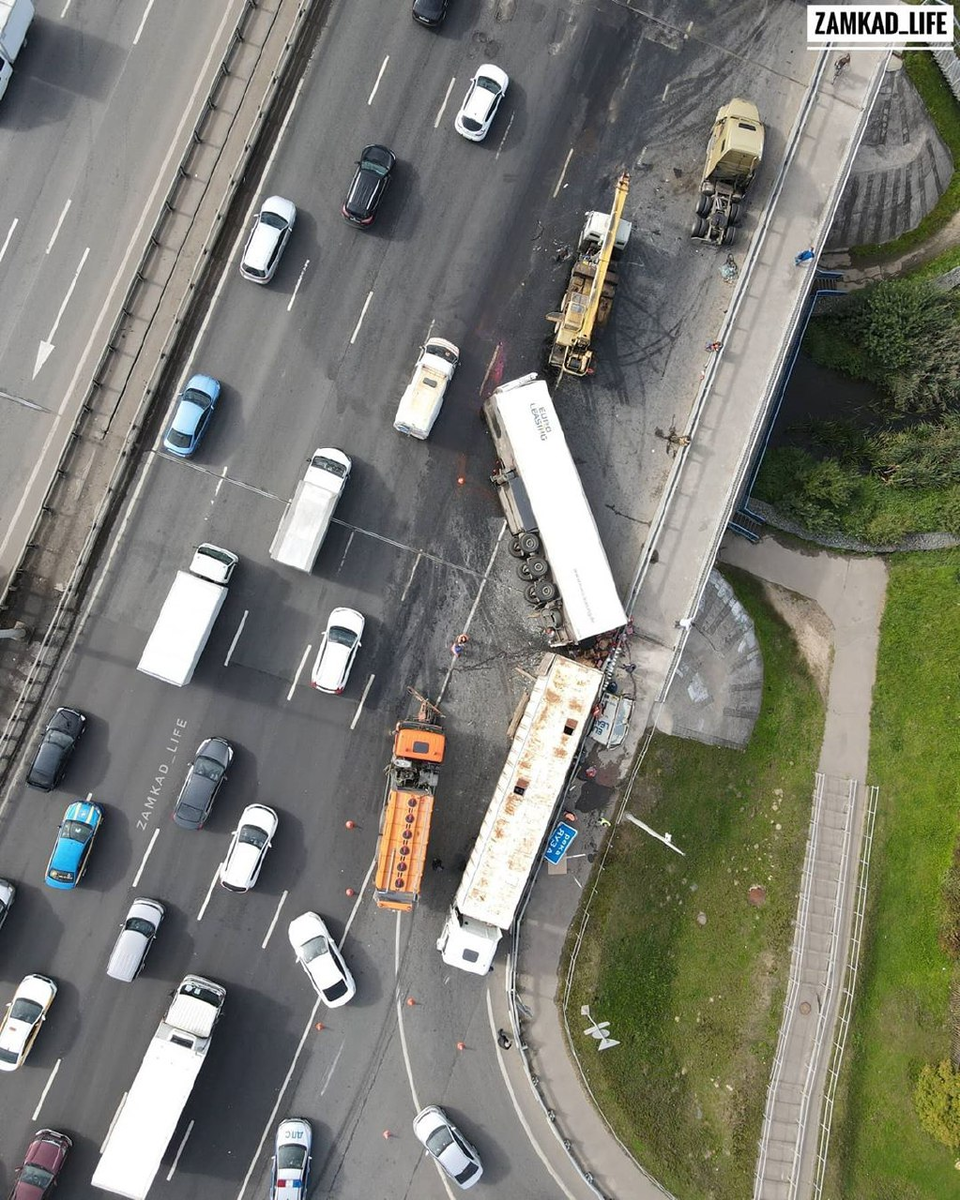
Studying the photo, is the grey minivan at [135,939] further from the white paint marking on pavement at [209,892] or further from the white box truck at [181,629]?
the white box truck at [181,629]

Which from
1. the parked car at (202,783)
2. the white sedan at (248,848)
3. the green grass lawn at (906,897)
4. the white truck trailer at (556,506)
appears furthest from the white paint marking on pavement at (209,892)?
the green grass lawn at (906,897)

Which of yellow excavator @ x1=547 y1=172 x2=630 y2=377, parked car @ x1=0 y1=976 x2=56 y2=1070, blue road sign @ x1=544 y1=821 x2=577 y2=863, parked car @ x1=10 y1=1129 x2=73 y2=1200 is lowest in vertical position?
parked car @ x1=10 y1=1129 x2=73 y2=1200

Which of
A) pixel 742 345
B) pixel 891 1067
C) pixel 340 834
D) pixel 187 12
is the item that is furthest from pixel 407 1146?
pixel 187 12

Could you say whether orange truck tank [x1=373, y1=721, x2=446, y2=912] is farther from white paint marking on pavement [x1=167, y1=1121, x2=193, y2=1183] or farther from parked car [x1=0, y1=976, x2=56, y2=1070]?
parked car [x1=0, y1=976, x2=56, y2=1070]

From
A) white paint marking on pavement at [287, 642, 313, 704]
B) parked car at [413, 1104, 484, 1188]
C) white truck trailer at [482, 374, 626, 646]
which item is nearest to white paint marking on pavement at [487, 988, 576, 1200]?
parked car at [413, 1104, 484, 1188]

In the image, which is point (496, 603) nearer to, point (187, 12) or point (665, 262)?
point (665, 262)

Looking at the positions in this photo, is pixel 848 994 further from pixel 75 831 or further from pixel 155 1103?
pixel 75 831
